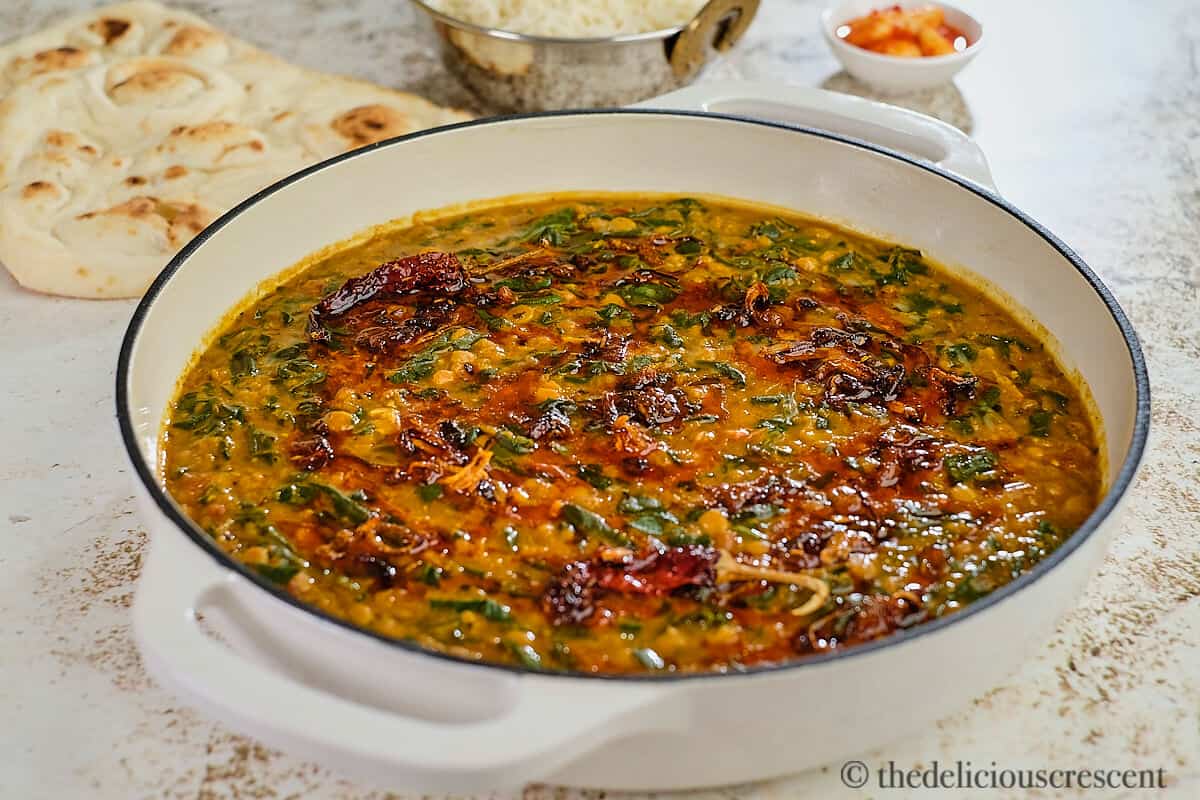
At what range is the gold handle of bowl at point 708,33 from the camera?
17.3 feet

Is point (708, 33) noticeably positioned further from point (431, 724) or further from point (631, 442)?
point (431, 724)

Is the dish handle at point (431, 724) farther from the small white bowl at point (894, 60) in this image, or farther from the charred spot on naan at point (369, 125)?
the small white bowl at point (894, 60)

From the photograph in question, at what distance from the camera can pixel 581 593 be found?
2789 millimetres

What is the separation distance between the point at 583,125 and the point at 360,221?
0.86 m

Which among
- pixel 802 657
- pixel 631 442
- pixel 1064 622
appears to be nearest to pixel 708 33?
pixel 631 442

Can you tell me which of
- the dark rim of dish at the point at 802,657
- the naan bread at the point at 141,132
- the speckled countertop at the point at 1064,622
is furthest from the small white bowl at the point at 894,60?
the naan bread at the point at 141,132

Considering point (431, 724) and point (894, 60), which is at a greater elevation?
Result: point (431, 724)

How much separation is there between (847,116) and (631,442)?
1.70 meters

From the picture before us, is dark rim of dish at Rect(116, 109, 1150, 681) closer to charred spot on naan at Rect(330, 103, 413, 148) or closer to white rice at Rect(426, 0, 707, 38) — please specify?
charred spot on naan at Rect(330, 103, 413, 148)

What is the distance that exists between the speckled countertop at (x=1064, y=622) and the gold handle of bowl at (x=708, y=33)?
1.95 feet

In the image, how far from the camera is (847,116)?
14.0ft

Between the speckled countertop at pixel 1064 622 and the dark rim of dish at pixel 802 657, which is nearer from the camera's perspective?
the dark rim of dish at pixel 802 657

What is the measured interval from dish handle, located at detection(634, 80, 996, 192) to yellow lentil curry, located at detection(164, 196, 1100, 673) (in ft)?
1.19

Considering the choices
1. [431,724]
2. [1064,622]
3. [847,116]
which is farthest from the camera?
[847,116]
